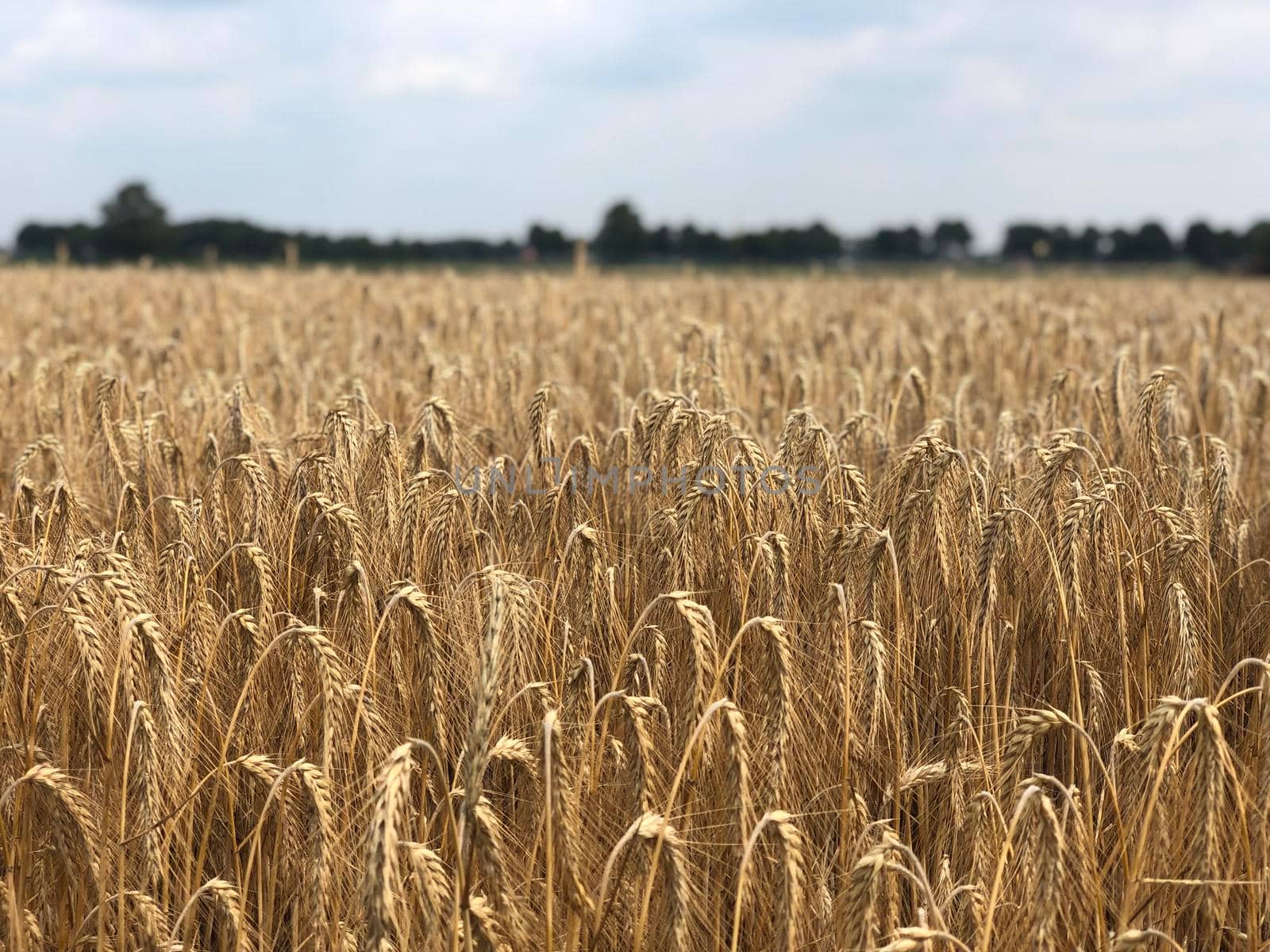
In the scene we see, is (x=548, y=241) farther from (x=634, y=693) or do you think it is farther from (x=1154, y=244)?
(x=634, y=693)

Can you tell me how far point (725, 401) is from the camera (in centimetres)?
477

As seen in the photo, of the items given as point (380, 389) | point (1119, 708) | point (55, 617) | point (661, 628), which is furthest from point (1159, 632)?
point (380, 389)

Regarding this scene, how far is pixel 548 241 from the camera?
53.0 meters

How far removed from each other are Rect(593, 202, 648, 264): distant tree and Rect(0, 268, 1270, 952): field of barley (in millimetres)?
52173

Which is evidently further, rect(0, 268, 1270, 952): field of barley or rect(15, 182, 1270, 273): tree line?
rect(15, 182, 1270, 273): tree line

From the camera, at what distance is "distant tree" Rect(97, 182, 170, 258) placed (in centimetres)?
5300

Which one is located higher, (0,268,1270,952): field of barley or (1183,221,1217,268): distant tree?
(1183,221,1217,268): distant tree

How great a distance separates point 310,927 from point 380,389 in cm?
402

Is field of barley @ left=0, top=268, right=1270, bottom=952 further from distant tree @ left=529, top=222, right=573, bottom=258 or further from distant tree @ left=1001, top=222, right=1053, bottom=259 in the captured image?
distant tree @ left=1001, top=222, right=1053, bottom=259

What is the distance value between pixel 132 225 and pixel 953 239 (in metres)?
46.4

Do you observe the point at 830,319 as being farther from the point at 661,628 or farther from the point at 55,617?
the point at 55,617

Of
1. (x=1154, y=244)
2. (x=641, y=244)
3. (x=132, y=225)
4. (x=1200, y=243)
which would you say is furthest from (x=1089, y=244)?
(x=132, y=225)

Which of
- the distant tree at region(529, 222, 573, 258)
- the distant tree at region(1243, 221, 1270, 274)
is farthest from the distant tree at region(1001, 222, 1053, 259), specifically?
the distant tree at region(529, 222, 573, 258)

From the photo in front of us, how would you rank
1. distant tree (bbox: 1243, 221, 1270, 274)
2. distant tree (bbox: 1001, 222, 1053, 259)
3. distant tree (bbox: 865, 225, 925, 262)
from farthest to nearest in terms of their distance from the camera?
distant tree (bbox: 865, 225, 925, 262), distant tree (bbox: 1001, 222, 1053, 259), distant tree (bbox: 1243, 221, 1270, 274)
